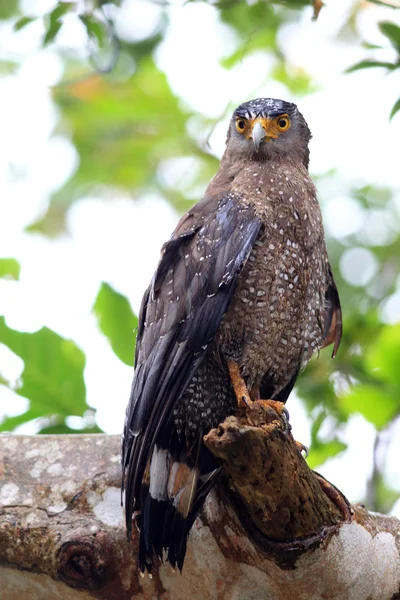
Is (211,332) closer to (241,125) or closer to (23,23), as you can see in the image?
(241,125)

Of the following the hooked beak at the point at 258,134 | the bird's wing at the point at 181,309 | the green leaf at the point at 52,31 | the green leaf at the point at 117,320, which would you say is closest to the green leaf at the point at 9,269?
the green leaf at the point at 117,320

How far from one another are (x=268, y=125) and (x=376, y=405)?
5.64ft

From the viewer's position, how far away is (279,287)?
3.85m

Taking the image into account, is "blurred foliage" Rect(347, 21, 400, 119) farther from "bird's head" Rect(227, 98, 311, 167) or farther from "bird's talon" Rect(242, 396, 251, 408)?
"bird's talon" Rect(242, 396, 251, 408)

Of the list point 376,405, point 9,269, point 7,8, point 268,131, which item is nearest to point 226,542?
point 376,405

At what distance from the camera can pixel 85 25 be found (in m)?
4.17

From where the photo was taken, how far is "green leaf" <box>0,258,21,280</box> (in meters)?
4.75

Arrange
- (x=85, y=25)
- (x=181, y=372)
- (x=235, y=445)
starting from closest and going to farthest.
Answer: (x=235, y=445) < (x=181, y=372) < (x=85, y=25)

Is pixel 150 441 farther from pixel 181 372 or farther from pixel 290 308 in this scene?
pixel 290 308

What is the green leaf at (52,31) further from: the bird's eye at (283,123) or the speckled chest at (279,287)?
the bird's eye at (283,123)

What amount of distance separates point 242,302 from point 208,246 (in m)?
0.30

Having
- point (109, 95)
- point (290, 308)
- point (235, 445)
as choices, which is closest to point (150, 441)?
point (235, 445)

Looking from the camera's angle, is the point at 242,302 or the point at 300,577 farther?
the point at 242,302

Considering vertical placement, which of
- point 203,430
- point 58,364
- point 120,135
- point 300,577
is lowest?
point 300,577
